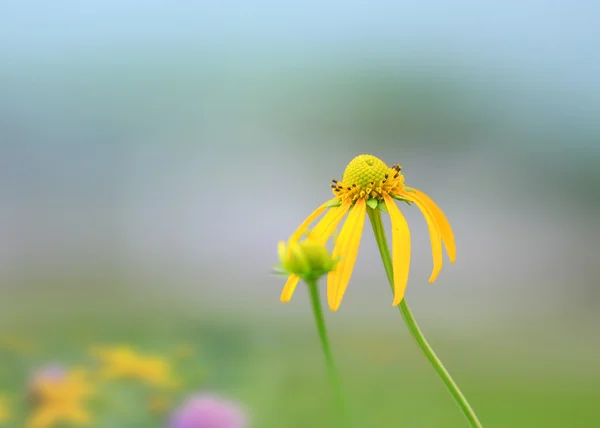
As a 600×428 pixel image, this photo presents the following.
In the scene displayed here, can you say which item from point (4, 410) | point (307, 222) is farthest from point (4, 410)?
point (307, 222)

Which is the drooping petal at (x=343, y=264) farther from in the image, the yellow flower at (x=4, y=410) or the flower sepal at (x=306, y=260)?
the yellow flower at (x=4, y=410)

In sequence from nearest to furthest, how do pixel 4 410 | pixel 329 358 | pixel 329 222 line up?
pixel 329 358 → pixel 329 222 → pixel 4 410

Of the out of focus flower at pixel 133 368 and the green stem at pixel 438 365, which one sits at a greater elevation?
the out of focus flower at pixel 133 368

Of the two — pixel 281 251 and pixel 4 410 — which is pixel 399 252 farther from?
pixel 4 410

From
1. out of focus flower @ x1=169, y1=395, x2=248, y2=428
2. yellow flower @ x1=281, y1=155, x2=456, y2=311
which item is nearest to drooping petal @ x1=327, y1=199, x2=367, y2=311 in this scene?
yellow flower @ x1=281, y1=155, x2=456, y2=311

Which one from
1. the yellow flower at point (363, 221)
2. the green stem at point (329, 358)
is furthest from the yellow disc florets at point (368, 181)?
the green stem at point (329, 358)

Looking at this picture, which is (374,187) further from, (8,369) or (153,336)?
(153,336)

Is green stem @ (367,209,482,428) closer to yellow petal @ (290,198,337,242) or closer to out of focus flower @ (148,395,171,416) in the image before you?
yellow petal @ (290,198,337,242)
